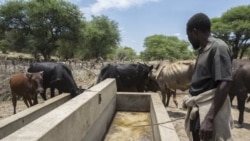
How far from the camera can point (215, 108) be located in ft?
8.92

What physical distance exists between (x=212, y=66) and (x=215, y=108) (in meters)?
0.40

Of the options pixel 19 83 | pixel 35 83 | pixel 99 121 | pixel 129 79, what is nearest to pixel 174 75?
pixel 129 79

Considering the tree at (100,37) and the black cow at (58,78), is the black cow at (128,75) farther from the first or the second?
the tree at (100,37)

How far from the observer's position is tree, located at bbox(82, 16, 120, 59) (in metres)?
57.2

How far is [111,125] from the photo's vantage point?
705 cm

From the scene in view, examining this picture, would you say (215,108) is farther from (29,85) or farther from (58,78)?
(58,78)

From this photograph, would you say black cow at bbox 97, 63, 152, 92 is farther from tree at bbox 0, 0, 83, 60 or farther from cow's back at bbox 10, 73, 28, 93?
tree at bbox 0, 0, 83, 60

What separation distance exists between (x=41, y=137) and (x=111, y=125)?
4.52 metres

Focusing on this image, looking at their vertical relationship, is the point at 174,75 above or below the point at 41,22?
below

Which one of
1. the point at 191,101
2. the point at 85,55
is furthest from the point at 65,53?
the point at 191,101

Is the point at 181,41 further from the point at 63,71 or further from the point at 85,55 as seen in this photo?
the point at 63,71

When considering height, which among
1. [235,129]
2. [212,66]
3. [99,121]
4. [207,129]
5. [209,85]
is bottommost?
[235,129]

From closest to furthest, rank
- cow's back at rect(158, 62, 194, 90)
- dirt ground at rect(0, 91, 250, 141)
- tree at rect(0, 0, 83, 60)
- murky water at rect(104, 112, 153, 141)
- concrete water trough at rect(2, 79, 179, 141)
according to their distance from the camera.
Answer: concrete water trough at rect(2, 79, 179, 141), murky water at rect(104, 112, 153, 141), dirt ground at rect(0, 91, 250, 141), cow's back at rect(158, 62, 194, 90), tree at rect(0, 0, 83, 60)

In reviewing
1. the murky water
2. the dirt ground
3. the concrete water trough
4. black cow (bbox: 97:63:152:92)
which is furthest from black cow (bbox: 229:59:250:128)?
black cow (bbox: 97:63:152:92)
